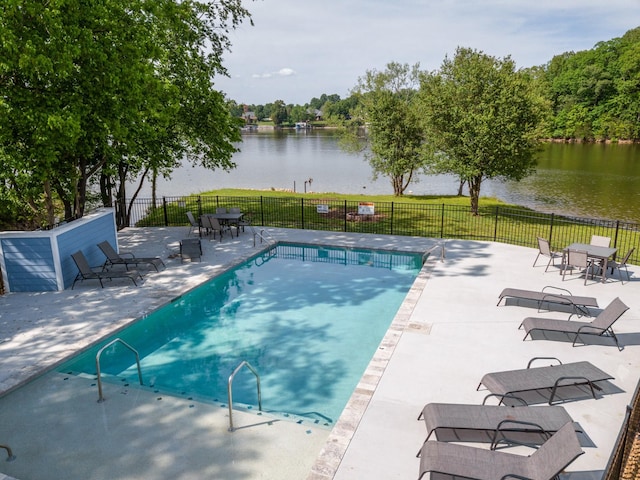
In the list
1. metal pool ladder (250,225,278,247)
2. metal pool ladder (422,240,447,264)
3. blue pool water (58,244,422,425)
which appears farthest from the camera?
metal pool ladder (250,225,278,247)

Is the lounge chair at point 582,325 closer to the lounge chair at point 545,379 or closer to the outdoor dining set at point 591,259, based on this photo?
the lounge chair at point 545,379

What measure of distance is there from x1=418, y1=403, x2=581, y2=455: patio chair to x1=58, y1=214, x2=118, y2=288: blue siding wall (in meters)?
10.4

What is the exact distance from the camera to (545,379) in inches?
268

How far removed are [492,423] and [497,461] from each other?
69 centimetres

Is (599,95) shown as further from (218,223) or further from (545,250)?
(218,223)

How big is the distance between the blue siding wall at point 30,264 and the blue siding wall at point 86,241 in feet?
1.03

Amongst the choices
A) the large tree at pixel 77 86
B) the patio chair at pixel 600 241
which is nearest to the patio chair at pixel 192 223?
the large tree at pixel 77 86

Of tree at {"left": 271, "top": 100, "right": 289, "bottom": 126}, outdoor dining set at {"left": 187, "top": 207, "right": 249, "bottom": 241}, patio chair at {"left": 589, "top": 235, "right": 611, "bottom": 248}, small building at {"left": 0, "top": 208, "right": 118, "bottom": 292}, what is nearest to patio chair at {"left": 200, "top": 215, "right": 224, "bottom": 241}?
outdoor dining set at {"left": 187, "top": 207, "right": 249, "bottom": 241}

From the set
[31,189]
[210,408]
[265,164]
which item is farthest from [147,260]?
[265,164]

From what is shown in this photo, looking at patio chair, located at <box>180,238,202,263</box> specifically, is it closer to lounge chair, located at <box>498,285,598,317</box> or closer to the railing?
the railing

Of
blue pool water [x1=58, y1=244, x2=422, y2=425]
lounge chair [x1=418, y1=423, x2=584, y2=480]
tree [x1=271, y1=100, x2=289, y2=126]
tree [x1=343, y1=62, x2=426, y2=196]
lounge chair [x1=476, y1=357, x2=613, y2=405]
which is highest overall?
tree [x1=271, y1=100, x2=289, y2=126]

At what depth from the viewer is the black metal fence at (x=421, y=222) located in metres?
18.4

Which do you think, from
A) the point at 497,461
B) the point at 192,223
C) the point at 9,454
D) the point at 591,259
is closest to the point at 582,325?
the point at 497,461

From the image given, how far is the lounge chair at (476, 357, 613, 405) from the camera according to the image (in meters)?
6.63
